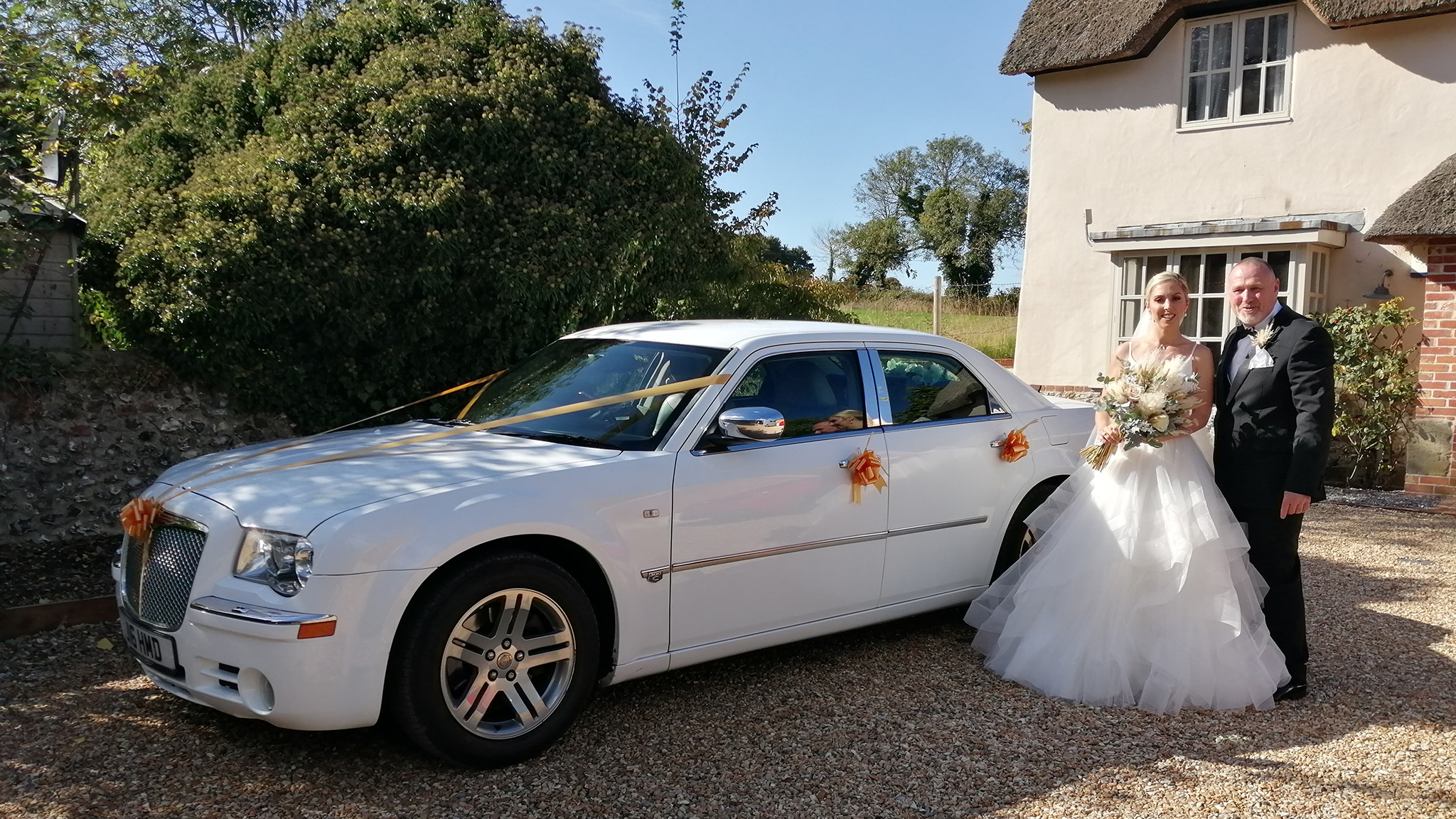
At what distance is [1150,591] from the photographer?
191 inches

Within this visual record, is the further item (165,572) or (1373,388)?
(1373,388)

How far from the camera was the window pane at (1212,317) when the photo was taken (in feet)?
41.6

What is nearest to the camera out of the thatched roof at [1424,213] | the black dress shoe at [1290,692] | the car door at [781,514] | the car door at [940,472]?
the car door at [781,514]

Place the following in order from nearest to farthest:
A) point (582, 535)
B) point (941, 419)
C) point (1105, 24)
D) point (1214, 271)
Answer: point (582, 535) < point (941, 419) < point (1214, 271) < point (1105, 24)

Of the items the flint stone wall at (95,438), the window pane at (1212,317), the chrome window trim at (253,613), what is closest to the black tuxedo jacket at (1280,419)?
the chrome window trim at (253,613)

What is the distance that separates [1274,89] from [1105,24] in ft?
7.07

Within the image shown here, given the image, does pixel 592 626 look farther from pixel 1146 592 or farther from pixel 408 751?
pixel 1146 592

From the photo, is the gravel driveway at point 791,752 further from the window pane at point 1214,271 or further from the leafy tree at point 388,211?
the window pane at point 1214,271

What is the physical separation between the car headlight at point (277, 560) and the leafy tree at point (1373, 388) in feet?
33.8

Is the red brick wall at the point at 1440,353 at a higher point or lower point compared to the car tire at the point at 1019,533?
higher

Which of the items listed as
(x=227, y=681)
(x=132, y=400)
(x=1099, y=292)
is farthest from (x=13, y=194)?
(x=1099, y=292)

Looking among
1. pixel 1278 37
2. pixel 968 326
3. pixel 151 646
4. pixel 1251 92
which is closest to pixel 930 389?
pixel 151 646

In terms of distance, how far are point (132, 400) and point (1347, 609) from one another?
8.19 meters

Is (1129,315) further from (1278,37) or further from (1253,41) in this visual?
(1278,37)
